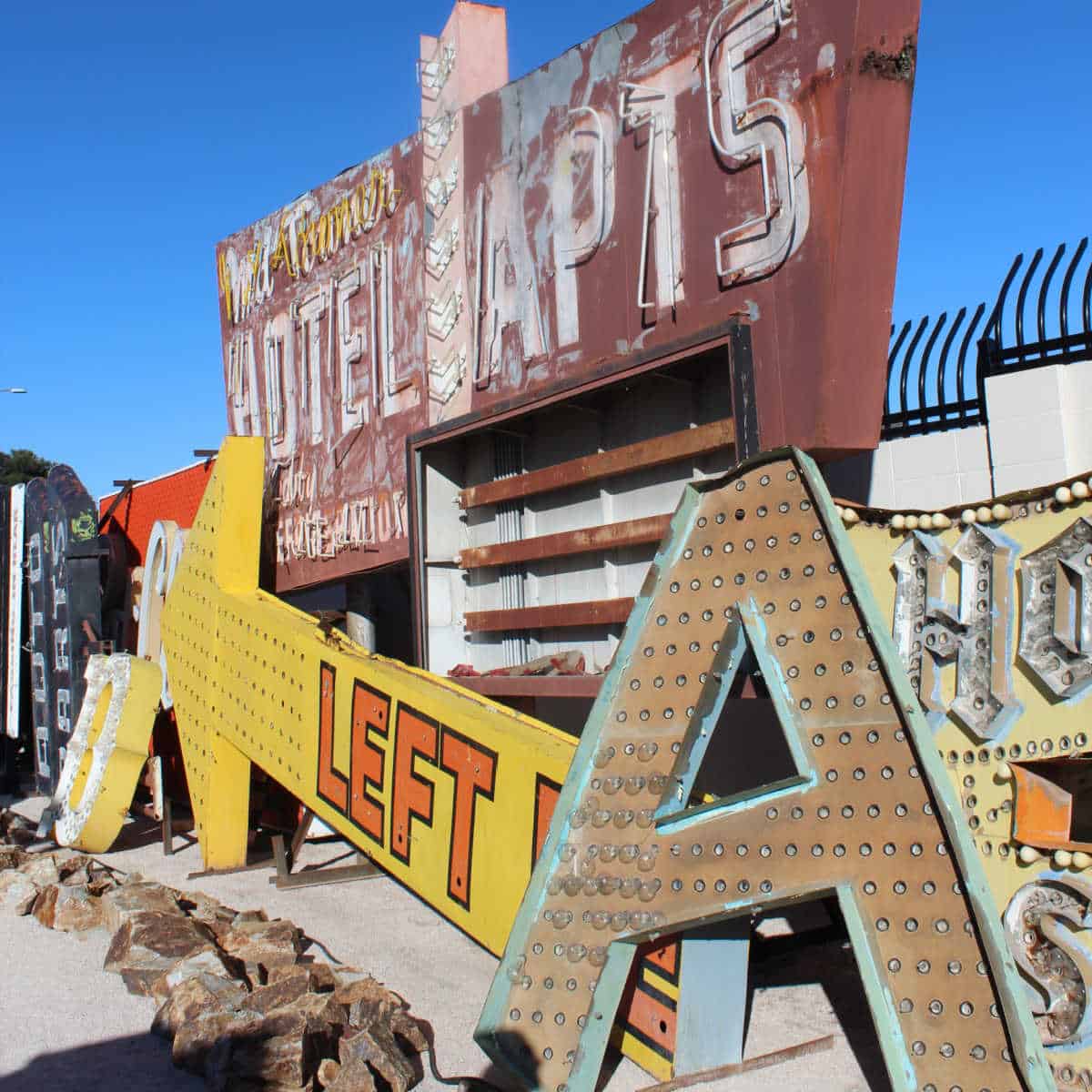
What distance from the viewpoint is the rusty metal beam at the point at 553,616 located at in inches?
277

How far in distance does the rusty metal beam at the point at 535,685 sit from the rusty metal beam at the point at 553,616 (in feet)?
1.30

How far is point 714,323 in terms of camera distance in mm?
6102

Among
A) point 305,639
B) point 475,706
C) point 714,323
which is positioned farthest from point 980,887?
point 305,639

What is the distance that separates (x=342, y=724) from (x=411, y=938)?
1.28 meters

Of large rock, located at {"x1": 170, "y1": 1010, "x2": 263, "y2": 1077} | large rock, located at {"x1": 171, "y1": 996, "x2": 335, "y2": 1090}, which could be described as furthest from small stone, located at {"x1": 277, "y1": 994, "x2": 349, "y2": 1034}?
large rock, located at {"x1": 170, "y1": 1010, "x2": 263, "y2": 1077}

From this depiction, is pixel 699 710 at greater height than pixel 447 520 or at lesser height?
lesser

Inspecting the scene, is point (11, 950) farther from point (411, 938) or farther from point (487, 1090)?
point (487, 1090)

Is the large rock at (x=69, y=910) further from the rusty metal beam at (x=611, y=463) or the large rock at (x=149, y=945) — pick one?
the rusty metal beam at (x=611, y=463)

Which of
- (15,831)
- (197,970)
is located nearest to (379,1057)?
(197,970)

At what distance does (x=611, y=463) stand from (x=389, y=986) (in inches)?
126

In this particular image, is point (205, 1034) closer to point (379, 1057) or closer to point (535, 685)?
point (379, 1057)

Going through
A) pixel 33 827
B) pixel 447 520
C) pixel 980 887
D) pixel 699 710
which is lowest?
pixel 33 827

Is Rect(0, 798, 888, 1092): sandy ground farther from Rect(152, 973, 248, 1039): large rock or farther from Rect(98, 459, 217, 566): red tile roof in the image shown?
Rect(98, 459, 217, 566): red tile roof

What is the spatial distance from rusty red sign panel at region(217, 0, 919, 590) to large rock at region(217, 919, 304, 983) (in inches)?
138
